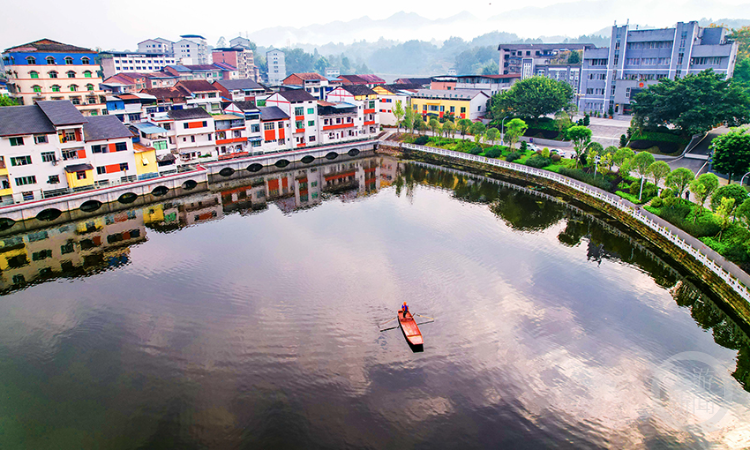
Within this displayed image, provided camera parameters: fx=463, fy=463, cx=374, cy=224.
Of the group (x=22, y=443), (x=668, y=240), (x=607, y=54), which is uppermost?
→ (x=607, y=54)

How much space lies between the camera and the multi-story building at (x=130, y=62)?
423ft

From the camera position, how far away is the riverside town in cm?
2139

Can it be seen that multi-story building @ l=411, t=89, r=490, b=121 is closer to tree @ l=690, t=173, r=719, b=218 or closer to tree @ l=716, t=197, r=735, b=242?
tree @ l=690, t=173, r=719, b=218

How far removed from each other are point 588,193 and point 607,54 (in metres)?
46.7

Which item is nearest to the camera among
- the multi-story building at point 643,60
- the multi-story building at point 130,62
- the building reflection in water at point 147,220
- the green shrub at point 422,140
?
the building reflection in water at point 147,220

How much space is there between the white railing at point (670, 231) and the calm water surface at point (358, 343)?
6.03 feet

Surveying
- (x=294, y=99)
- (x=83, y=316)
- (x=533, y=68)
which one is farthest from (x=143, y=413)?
(x=533, y=68)

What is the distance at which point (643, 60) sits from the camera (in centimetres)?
8081

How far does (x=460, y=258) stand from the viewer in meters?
36.6

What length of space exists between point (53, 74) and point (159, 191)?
31.1m

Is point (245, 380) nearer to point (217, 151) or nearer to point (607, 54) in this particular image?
point (217, 151)

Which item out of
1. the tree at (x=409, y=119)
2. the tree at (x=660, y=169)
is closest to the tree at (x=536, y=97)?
the tree at (x=409, y=119)

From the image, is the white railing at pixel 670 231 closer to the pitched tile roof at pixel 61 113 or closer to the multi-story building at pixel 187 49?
the pitched tile roof at pixel 61 113

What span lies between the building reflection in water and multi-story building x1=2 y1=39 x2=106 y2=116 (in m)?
30.0
